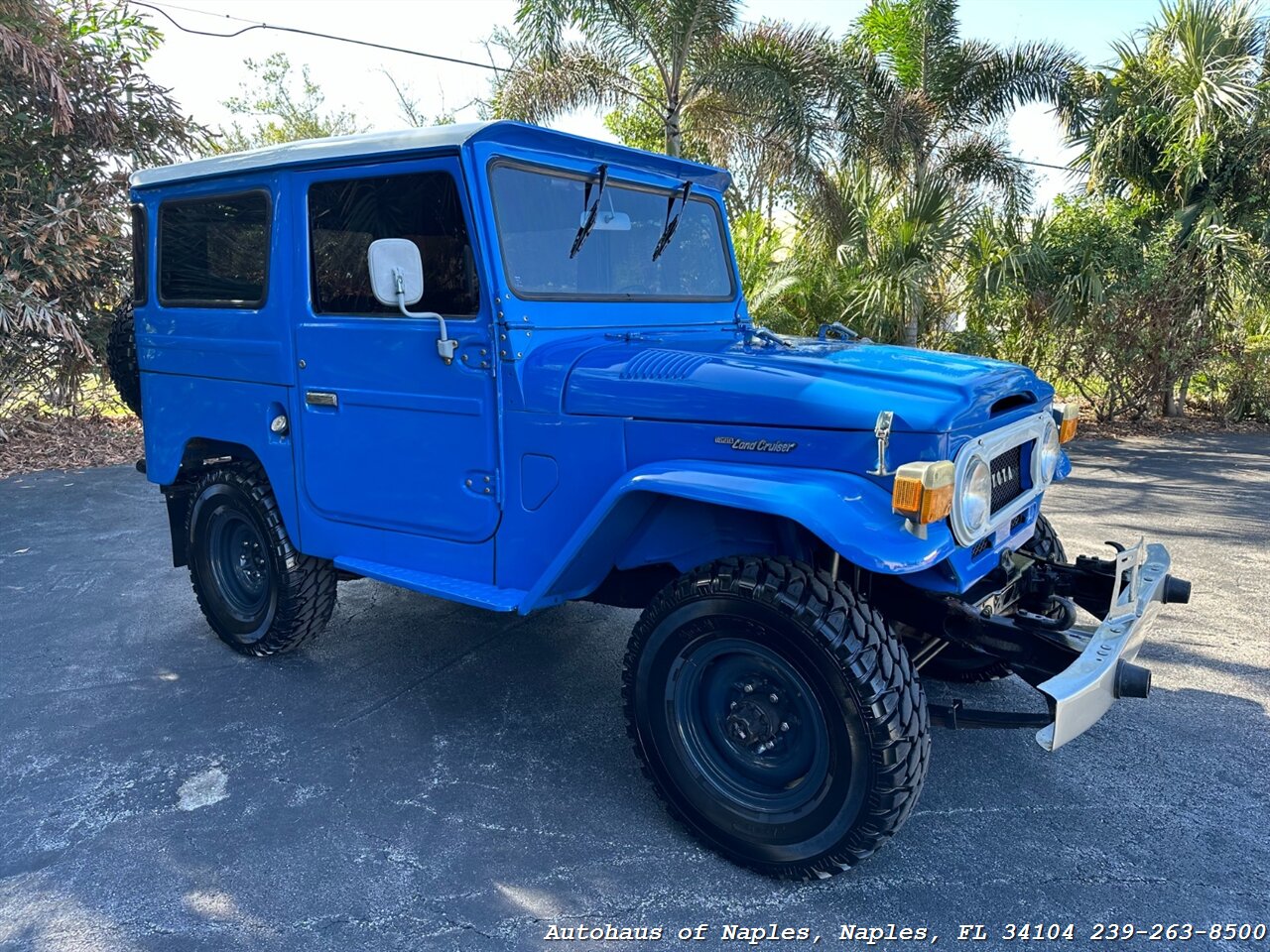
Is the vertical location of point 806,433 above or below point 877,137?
below

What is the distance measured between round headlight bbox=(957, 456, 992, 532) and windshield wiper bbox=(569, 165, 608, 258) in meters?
1.57

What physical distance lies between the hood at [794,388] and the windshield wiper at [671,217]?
24.1 inches

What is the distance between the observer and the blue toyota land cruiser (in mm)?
2414

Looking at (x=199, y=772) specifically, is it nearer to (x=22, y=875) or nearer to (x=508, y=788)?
(x=22, y=875)

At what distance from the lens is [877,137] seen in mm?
10703

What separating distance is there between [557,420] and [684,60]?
30.2ft

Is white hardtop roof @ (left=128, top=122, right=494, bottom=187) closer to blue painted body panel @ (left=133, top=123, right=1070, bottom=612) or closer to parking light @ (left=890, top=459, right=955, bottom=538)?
blue painted body panel @ (left=133, top=123, right=1070, bottom=612)

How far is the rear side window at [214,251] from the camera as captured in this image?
358 centimetres

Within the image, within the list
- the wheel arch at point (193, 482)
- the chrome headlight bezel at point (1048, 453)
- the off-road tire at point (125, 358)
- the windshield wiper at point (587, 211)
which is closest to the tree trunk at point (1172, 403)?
the chrome headlight bezel at point (1048, 453)

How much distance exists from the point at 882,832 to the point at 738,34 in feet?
34.4

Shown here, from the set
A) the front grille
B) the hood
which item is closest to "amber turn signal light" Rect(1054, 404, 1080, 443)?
the hood

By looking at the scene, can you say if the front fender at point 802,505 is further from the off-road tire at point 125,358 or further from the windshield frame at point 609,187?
the off-road tire at point 125,358

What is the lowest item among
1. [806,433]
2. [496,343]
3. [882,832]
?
[882,832]

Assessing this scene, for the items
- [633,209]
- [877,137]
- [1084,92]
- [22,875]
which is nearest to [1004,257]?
[877,137]
